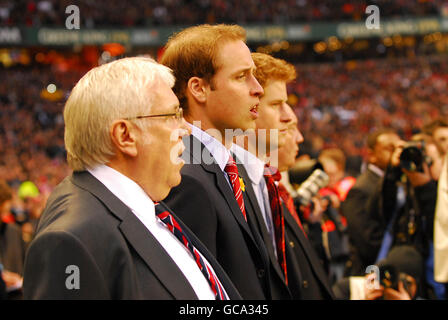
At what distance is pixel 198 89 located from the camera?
1773 millimetres

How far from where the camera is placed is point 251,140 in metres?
2.28

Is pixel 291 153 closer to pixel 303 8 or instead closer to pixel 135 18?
pixel 135 18

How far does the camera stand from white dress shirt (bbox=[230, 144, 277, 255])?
83.9 inches

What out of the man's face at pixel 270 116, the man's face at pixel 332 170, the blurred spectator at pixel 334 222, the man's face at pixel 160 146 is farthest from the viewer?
the man's face at pixel 332 170

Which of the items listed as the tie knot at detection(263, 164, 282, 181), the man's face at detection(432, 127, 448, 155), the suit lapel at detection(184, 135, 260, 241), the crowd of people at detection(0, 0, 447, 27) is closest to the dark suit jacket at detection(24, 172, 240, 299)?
the suit lapel at detection(184, 135, 260, 241)

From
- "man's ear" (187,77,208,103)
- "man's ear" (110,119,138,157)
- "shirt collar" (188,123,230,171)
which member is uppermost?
"man's ear" (187,77,208,103)

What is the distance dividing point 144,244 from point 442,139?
8.97ft

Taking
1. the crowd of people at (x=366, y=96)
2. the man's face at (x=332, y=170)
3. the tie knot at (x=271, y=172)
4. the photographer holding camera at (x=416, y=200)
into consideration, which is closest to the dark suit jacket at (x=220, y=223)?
the tie knot at (x=271, y=172)

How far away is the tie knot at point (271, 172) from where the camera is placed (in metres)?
2.26

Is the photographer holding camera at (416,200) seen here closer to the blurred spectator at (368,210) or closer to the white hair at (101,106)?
the blurred spectator at (368,210)

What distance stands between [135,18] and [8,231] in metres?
20.5

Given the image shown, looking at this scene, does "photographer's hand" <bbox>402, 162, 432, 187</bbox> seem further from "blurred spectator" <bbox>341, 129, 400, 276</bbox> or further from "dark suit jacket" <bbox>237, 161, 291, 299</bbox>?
"dark suit jacket" <bbox>237, 161, 291, 299</bbox>

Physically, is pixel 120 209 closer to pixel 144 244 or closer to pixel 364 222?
pixel 144 244

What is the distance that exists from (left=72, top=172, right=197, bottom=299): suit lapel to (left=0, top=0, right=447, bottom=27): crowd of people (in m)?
22.2
